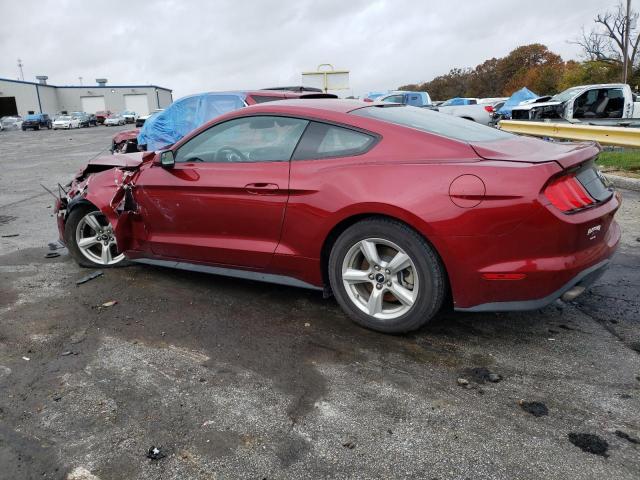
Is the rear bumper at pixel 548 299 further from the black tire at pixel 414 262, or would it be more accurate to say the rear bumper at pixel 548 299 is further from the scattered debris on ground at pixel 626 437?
the scattered debris on ground at pixel 626 437

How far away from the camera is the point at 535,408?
266 centimetres

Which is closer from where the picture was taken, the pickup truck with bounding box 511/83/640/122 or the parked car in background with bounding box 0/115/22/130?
the pickup truck with bounding box 511/83/640/122

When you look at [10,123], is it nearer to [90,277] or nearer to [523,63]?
[90,277]

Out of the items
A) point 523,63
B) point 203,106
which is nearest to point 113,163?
point 203,106

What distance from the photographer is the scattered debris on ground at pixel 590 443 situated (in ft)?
7.61

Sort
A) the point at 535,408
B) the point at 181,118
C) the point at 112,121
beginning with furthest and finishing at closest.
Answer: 1. the point at 112,121
2. the point at 181,118
3. the point at 535,408

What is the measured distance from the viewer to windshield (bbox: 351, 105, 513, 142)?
351cm

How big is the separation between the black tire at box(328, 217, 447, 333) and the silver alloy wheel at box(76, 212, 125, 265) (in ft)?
8.29

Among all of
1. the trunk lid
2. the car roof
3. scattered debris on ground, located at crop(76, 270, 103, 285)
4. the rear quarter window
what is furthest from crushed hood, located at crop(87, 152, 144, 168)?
the trunk lid

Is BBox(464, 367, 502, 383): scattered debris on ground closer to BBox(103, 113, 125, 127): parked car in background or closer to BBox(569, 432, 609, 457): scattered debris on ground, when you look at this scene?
BBox(569, 432, 609, 457): scattered debris on ground

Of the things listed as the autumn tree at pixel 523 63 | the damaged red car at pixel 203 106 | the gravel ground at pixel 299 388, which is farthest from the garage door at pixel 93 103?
the gravel ground at pixel 299 388

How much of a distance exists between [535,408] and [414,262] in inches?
41.7

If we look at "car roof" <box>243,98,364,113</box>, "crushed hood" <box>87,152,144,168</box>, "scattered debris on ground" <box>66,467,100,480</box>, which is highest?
"car roof" <box>243,98,364,113</box>

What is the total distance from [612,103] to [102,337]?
1713cm
